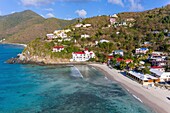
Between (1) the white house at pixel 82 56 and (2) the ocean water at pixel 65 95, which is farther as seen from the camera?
(1) the white house at pixel 82 56

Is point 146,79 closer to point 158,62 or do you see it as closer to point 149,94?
point 149,94

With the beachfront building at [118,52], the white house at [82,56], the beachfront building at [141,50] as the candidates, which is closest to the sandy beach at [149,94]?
the beachfront building at [118,52]

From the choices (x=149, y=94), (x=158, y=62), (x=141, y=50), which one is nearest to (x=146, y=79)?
(x=149, y=94)

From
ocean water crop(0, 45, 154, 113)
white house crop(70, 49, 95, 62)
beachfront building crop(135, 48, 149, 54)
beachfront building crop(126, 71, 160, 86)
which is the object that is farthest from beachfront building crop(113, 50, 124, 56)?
beachfront building crop(126, 71, 160, 86)

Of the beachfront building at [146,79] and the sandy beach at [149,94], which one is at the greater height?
the beachfront building at [146,79]

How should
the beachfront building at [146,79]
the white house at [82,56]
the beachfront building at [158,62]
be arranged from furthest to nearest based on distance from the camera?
the white house at [82,56], the beachfront building at [158,62], the beachfront building at [146,79]

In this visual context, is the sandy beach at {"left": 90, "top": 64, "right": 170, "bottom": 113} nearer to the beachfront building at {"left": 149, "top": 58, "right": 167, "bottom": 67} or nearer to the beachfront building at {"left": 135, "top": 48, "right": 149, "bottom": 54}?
the beachfront building at {"left": 149, "top": 58, "right": 167, "bottom": 67}

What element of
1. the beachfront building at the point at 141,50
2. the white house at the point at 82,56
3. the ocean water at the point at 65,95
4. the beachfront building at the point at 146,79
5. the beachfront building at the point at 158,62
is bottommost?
the ocean water at the point at 65,95

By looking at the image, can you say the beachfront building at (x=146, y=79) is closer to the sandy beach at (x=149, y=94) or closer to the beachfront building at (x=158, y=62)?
the sandy beach at (x=149, y=94)

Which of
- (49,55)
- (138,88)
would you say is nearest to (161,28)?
(49,55)
